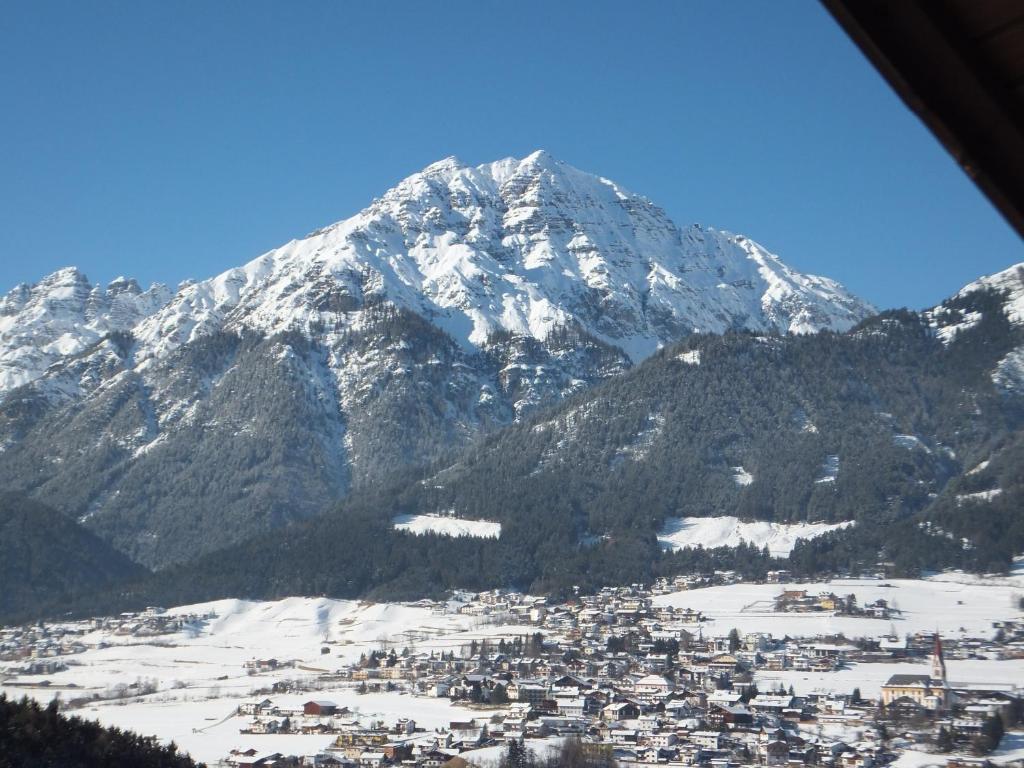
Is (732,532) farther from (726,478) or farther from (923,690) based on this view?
(923,690)

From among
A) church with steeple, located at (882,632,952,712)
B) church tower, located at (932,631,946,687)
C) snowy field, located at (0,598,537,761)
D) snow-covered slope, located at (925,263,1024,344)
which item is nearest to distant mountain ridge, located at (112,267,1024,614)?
snow-covered slope, located at (925,263,1024,344)

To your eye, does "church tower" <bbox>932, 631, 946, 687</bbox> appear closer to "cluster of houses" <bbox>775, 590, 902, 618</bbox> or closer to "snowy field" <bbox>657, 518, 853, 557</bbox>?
"cluster of houses" <bbox>775, 590, 902, 618</bbox>

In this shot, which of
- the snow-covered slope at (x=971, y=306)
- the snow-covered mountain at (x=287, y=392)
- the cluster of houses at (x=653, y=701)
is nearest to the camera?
the cluster of houses at (x=653, y=701)

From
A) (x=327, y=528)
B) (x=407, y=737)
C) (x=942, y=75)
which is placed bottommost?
(x=407, y=737)

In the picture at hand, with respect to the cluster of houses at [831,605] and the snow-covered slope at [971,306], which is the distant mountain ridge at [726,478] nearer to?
the snow-covered slope at [971,306]

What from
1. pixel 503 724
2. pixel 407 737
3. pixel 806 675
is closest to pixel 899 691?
pixel 806 675

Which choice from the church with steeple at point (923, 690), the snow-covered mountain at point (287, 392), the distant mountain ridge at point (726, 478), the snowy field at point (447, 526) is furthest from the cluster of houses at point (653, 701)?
the snow-covered mountain at point (287, 392)

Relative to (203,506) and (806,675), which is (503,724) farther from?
(203,506)
